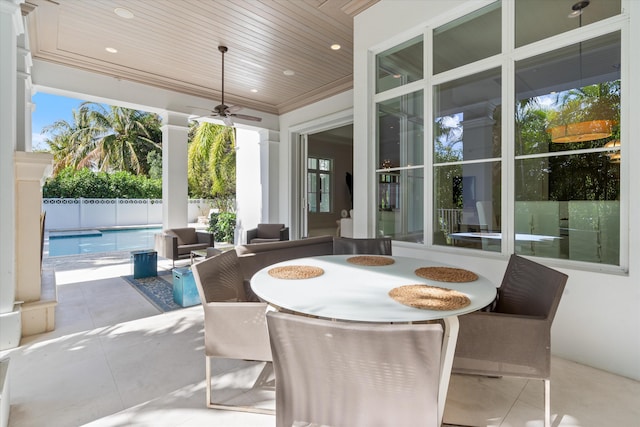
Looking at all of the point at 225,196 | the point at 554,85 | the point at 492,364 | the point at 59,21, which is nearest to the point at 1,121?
the point at 59,21

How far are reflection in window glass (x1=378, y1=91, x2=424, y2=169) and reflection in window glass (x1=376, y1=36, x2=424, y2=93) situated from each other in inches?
7.1

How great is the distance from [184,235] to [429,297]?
505 cm

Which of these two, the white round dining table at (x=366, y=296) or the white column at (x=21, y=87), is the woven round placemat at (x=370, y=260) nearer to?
the white round dining table at (x=366, y=296)

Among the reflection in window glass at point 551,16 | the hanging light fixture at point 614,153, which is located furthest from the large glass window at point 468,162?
the hanging light fixture at point 614,153

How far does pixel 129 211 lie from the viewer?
1388cm

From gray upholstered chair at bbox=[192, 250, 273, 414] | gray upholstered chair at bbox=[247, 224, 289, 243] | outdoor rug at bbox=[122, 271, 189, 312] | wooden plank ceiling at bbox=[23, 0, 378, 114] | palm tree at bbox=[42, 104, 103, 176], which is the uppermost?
palm tree at bbox=[42, 104, 103, 176]

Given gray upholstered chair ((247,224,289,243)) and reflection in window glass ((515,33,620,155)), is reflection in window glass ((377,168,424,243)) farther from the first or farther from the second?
gray upholstered chair ((247,224,289,243))

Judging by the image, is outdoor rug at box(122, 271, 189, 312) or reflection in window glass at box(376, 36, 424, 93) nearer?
reflection in window glass at box(376, 36, 424, 93)

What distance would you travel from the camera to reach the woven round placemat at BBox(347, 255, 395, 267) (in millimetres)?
2045

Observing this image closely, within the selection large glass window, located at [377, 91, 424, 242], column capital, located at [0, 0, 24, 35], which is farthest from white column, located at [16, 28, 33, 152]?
large glass window, located at [377, 91, 424, 242]

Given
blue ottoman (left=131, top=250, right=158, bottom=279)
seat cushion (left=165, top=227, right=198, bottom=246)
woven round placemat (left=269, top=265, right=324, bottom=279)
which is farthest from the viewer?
seat cushion (left=165, top=227, right=198, bottom=246)

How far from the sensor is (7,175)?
2439mm

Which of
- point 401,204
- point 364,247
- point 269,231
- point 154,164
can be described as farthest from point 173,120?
point 154,164

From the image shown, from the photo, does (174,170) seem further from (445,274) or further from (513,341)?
(513,341)
